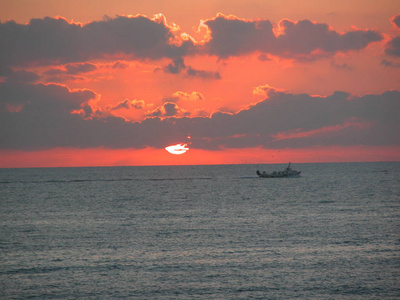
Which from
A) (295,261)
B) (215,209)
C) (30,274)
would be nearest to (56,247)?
(30,274)

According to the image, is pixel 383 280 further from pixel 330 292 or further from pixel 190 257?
pixel 190 257

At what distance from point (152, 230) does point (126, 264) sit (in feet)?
84.4

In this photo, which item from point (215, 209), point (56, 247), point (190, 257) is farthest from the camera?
point (215, 209)

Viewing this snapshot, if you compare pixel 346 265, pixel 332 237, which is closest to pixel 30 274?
pixel 346 265

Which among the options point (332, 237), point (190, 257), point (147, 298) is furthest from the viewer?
point (332, 237)

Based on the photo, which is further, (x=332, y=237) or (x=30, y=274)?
(x=332, y=237)

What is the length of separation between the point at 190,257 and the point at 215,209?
203ft

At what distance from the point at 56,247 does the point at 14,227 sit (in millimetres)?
26128

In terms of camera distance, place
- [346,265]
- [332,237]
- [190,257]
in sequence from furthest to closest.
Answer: [332,237], [190,257], [346,265]

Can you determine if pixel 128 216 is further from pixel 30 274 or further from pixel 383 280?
pixel 383 280

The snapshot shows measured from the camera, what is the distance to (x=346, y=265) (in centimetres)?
5878

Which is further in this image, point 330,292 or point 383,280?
point 383,280

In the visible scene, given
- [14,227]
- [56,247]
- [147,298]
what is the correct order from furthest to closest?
[14,227], [56,247], [147,298]

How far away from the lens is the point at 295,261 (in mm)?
60594
